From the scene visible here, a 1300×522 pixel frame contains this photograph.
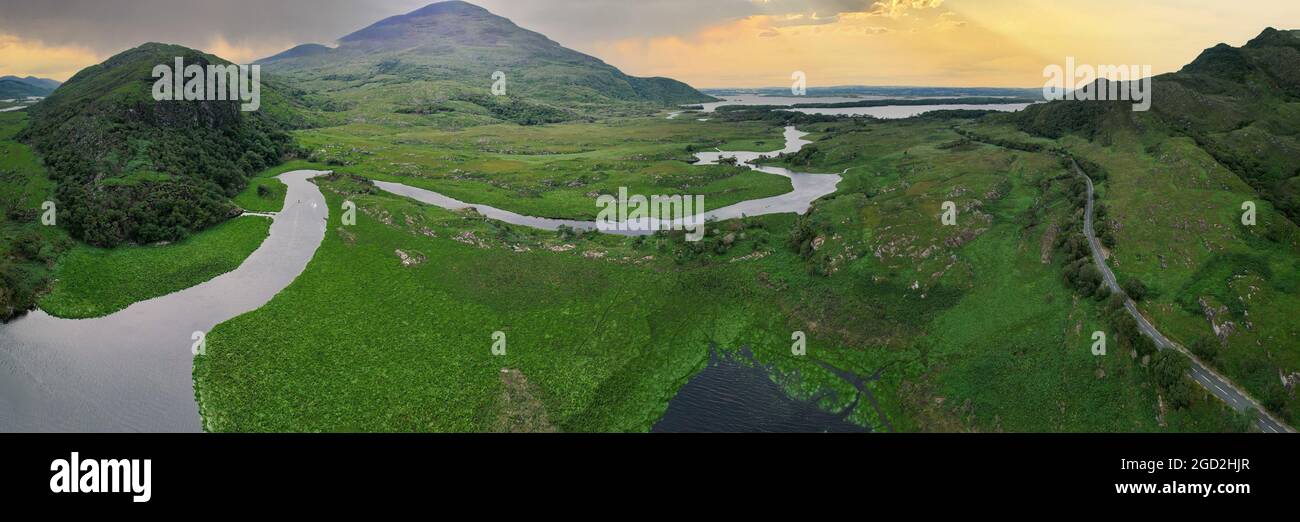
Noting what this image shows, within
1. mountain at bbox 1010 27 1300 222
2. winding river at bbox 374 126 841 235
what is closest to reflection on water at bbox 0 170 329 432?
winding river at bbox 374 126 841 235

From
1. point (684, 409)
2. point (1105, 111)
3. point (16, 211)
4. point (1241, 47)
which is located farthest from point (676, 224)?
point (1241, 47)

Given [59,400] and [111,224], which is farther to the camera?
[111,224]

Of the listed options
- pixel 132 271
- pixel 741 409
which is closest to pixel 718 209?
pixel 741 409

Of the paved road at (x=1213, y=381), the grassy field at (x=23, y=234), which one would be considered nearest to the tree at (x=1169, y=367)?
the paved road at (x=1213, y=381)

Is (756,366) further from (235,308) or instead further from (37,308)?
(37,308)

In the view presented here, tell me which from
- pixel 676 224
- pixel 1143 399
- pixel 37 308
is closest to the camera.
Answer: pixel 1143 399

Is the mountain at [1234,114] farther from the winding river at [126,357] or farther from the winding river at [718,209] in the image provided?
the winding river at [126,357]
